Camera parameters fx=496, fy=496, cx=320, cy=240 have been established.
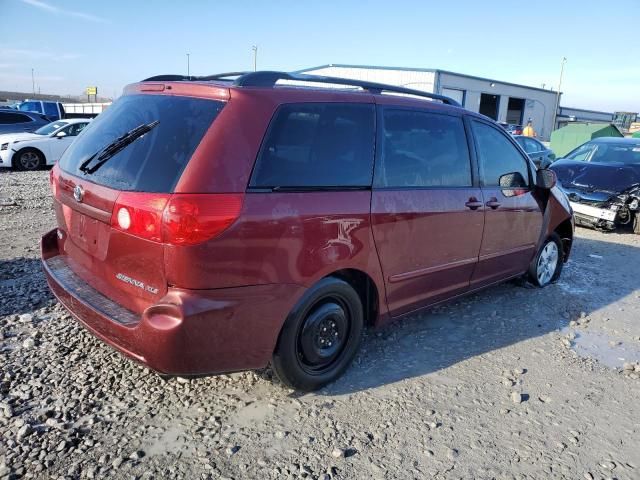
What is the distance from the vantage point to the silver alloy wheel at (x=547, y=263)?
532 centimetres

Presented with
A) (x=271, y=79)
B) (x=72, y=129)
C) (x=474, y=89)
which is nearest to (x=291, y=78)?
(x=271, y=79)

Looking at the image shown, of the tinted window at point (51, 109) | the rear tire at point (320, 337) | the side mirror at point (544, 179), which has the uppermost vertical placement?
the side mirror at point (544, 179)

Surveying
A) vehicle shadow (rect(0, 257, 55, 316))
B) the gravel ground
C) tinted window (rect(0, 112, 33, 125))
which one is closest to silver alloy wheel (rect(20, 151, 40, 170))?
tinted window (rect(0, 112, 33, 125))

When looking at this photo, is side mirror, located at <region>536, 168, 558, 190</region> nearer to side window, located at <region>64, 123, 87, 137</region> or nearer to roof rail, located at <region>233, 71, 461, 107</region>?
roof rail, located at <region>233, 71, 461, 107</region>

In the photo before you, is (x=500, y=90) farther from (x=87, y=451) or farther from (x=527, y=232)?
(x=87, y=451)

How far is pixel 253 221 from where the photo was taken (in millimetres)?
2529

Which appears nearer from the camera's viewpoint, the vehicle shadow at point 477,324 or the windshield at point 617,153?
the vehicle shadow at point 477,324

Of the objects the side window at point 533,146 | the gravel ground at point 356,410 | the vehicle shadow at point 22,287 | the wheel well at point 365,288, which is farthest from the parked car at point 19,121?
the wheel well at point 365,288

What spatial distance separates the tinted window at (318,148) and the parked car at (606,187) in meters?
6.75

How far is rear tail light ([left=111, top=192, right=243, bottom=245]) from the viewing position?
2379 millimetres

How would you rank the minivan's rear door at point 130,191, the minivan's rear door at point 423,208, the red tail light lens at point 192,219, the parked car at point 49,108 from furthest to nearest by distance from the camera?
the parked car at point 49,108 → the minivan's rear door at point 423,208 → the minivan's rear door at point 130,191 → the red tail light lens at point 192,219

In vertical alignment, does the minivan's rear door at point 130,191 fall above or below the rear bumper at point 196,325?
above

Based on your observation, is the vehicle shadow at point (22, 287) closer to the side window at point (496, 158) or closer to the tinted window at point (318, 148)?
the tinted window at point (318, 148)

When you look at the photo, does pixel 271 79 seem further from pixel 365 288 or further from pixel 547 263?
pixel 547 263
